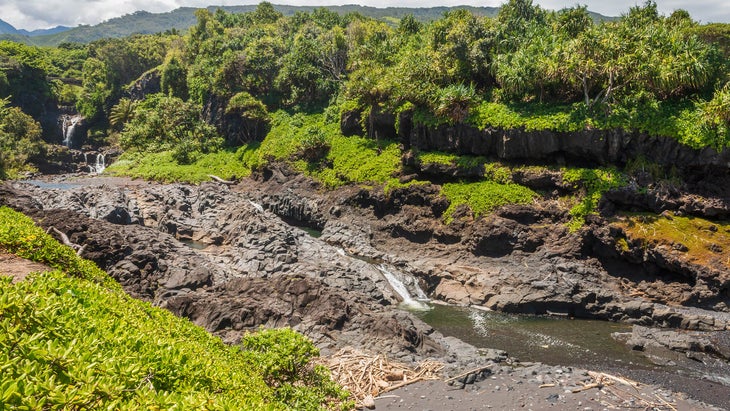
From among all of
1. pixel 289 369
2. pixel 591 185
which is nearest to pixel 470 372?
pixel 289 369

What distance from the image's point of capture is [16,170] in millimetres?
60219

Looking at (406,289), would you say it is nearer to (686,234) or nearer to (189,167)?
(686,234)

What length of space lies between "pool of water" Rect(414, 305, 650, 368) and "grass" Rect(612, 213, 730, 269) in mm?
6300

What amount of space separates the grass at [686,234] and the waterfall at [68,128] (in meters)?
86.5

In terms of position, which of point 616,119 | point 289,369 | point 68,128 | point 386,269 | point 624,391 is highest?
point 616,119

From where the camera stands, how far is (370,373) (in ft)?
57.7

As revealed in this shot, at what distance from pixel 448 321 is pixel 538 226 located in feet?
35.7

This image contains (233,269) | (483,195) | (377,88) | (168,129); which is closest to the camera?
(233,269)

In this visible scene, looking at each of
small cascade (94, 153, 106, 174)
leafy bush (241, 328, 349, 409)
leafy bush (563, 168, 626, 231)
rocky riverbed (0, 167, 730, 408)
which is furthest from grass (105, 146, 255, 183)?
leafy bush (241, 328, 349, 409)

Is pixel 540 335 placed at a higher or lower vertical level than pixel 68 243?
lower

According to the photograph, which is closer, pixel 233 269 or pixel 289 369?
pixel 289 369

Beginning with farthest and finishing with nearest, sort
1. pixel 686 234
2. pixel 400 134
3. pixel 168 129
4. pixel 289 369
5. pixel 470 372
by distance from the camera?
1. pixel 168 129
2. pixel 400 134
3. pixel 686 234
4. pixel 470 372
5. pixel 289 369

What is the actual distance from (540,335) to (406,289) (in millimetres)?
9268

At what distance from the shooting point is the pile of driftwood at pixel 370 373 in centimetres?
1662
